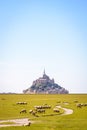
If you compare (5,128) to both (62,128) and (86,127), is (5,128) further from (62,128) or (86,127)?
(86,127)

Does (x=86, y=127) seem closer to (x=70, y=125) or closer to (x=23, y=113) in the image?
(x=70, y=125)

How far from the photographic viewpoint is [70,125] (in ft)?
129

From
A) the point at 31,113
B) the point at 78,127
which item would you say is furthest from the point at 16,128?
the point at 31,113

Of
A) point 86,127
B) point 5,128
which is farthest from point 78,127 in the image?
point 5,128

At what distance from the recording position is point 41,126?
3853 cm

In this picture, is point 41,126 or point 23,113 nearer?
point 41,126

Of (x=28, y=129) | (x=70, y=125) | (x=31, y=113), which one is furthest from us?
(x=31, y=113)

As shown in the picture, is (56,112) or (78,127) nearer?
(78,127)

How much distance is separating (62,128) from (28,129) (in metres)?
5.11

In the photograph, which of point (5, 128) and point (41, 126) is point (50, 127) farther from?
point (5, 128)

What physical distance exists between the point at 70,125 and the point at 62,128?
8.69 feet

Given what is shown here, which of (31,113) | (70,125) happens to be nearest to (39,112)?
(31,113)

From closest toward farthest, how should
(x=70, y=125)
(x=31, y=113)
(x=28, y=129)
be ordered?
(x=28, y=129), (x=70, y=125), (x=31, y=113)

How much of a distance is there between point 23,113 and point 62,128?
23.8 meters
